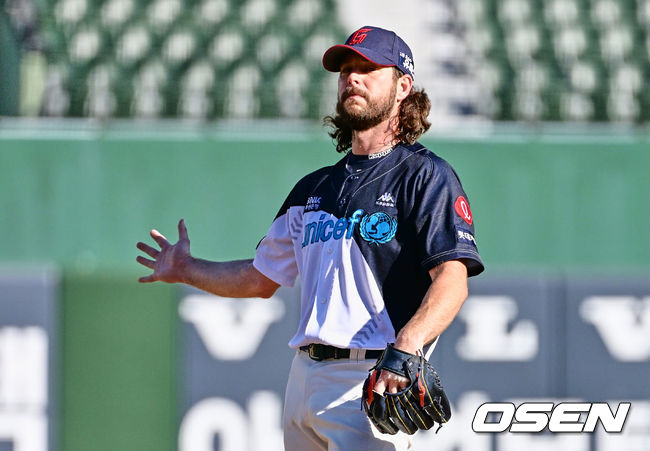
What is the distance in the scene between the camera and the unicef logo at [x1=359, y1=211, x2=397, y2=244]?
2832mm

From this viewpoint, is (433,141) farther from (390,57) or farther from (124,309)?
(390,57)

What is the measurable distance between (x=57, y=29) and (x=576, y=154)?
140 inches

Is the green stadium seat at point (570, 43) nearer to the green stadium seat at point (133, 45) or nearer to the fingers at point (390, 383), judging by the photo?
the green stadium seat at point (133, 45)

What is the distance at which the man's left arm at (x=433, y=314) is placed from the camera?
2.58 m

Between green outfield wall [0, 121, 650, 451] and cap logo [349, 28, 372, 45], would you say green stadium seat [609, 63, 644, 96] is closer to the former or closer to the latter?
green outfield wall [0, 121, 650, 451]

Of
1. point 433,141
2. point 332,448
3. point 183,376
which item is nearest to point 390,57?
point 332,448

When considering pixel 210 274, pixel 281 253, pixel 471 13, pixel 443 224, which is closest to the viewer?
pixel 443 224

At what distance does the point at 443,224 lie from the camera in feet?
9.11

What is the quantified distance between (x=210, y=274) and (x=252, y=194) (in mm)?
2784

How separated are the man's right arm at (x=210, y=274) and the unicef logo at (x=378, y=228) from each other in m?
0.55

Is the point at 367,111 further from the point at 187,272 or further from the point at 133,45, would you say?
the point at 133,45

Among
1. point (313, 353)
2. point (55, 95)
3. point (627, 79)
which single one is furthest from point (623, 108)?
point (313, 353)

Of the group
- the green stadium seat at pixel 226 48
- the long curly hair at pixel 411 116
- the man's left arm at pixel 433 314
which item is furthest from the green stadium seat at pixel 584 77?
the man's left arm at pixel 433 314

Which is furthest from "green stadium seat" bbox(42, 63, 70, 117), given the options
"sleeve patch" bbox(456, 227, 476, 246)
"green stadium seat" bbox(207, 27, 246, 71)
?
"sleeve patch" bbox(456, 227, 476, 246)
